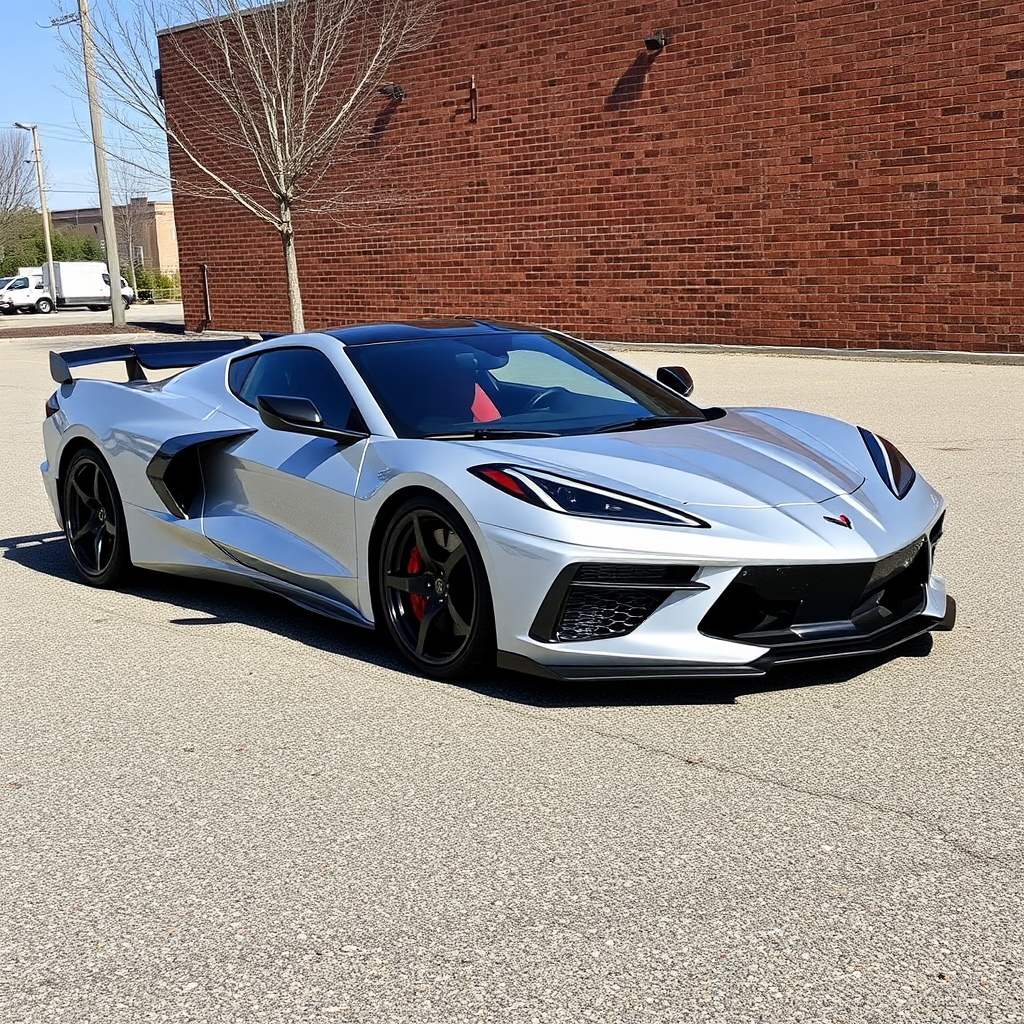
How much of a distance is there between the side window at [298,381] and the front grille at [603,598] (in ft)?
4.37

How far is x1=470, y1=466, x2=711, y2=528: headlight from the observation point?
4.38 metres

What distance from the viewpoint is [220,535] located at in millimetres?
5867

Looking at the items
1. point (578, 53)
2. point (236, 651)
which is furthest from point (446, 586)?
point (578, 53)

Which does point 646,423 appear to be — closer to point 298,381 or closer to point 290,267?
point 298,381

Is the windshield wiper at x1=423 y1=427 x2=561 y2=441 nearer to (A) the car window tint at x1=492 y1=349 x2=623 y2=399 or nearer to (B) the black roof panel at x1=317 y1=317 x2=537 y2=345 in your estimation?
(A) the car window tint at x1=492 y1=349 x2=623 y2=399

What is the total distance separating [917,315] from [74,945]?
16.6 m

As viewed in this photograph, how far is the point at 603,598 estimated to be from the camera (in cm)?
438

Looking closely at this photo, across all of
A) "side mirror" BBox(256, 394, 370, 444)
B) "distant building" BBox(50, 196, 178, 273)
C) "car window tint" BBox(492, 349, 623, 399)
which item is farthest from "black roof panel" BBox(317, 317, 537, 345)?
"distant building" BBox(50, 196, 178, 273)

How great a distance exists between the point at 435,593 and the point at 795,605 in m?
1.26

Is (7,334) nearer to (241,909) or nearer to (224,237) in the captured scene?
(224,237)

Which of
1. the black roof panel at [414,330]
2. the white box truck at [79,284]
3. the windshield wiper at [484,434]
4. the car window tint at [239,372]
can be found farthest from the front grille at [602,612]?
the white box truck at [79,284]

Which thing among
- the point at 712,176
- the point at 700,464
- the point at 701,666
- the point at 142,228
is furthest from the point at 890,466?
the point at 142,228

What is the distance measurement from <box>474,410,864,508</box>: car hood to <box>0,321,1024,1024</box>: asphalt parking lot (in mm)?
648

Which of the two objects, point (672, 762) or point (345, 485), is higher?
point (345, 485)
